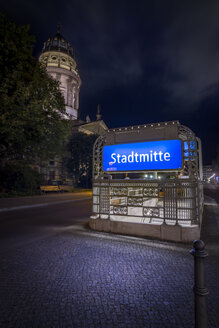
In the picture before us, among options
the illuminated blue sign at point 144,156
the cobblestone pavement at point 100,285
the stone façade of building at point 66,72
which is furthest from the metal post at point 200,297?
the stone façade of building at point 66,72

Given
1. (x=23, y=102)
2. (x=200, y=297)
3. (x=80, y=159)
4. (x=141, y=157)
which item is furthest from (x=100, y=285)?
(x=80, y=159)

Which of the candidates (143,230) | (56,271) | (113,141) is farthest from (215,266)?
(113,141)

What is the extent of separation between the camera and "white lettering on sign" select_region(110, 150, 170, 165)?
6.16 m

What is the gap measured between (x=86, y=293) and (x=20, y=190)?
1977 cm

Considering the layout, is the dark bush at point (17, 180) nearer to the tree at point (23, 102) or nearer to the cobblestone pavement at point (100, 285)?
the tree at point (23, 102)

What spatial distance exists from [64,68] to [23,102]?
55.8 meters

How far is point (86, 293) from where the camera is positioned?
10.0 ft

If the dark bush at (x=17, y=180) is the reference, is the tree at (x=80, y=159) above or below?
above

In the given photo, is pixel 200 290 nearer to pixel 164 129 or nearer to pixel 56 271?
pixel 56 271

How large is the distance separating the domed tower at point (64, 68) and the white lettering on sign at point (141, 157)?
58.5 m

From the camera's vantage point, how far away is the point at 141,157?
21.3 ft

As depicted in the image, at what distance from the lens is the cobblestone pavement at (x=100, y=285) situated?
249cm

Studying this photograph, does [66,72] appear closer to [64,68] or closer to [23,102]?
[64,68]

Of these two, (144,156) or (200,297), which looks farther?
(144,156)
